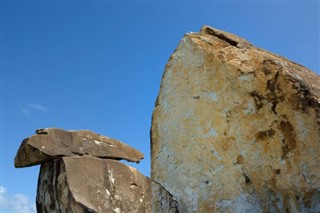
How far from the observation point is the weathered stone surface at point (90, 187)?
650 cm

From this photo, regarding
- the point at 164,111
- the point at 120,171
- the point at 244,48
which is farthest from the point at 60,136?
the point at 244,48

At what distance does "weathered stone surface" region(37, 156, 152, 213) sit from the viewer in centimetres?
650

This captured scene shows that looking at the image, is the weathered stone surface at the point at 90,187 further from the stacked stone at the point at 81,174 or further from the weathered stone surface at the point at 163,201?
the weathered stone surface at the point at 163,201

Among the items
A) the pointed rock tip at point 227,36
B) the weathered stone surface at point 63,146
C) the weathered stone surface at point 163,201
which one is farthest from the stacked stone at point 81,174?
the pointed rock tip at point 227,36

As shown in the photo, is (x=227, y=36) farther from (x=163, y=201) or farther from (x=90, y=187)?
(x=90, y=187)

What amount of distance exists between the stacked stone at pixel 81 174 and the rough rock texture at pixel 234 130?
11.7 feet

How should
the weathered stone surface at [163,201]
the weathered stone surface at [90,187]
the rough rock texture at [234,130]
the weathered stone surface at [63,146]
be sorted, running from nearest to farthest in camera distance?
1. the rough rock texture at [234,130]
2. the weathered stone surface at [163,201]
3. the weathered stone surface at [90,187]
4. the weathered stone surface at [63,146]

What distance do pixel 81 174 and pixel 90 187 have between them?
0.85 feet

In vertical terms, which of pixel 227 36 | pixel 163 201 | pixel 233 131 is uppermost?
pixel 227 36

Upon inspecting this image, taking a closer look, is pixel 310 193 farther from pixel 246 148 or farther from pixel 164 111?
pixel 164 111

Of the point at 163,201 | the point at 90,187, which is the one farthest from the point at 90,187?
the point at 163,201

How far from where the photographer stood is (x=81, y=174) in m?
6.80

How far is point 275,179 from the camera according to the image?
257 centimetres

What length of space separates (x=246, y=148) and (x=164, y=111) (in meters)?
0.75
